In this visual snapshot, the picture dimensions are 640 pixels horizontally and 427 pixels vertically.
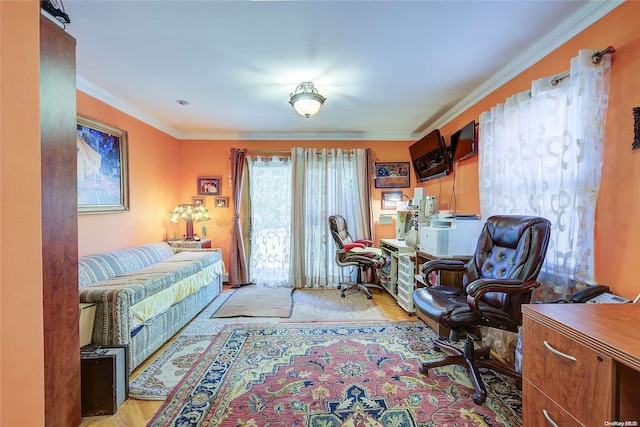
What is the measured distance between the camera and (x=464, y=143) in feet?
9.88

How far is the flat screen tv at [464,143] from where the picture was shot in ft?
9.36

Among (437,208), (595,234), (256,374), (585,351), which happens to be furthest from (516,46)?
(256,374)

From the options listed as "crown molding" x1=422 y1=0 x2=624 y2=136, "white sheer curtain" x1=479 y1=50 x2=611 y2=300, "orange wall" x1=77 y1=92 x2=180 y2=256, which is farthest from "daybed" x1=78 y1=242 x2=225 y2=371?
"crown molding" x1=422 y1=0 x2=624 y2=136

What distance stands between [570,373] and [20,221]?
190 cm

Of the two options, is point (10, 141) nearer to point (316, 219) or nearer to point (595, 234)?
point (595, 234)

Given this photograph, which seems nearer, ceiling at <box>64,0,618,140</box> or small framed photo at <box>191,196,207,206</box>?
ceiling at <box>64,0,618,140</box>

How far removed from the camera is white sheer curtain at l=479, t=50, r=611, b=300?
1.60 m

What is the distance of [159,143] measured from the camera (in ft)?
12.8

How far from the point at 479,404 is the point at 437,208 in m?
2.41

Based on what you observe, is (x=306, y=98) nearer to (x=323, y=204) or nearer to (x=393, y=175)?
(x=323, y=204)

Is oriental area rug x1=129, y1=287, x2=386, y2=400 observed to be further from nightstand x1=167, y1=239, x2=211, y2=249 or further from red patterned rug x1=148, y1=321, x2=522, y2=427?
nightstand x1=167, y1=239, x2=211, y2=249

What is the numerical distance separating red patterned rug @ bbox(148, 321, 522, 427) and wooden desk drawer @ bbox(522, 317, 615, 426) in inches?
27.2

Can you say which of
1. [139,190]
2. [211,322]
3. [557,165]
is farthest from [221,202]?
[557,165]

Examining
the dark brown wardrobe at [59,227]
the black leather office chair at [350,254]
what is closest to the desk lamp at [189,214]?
the black leather office chair at [350,254]
